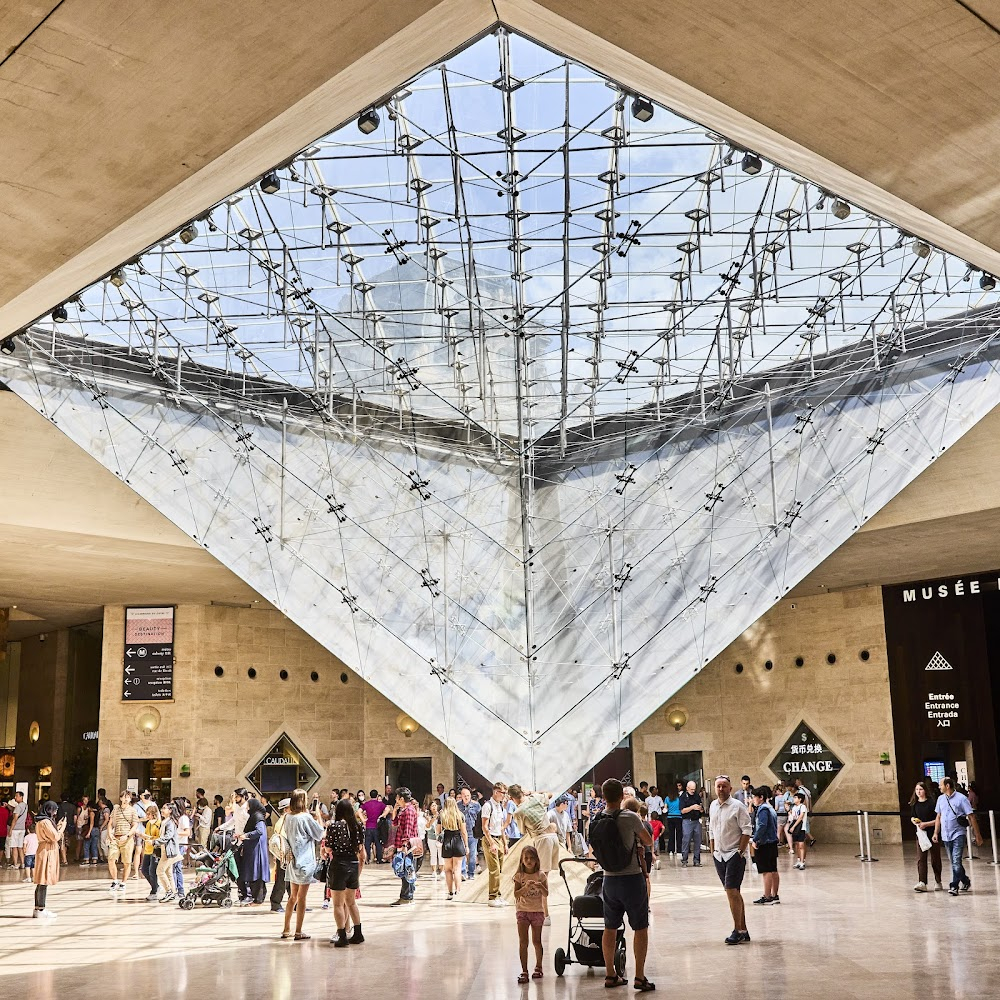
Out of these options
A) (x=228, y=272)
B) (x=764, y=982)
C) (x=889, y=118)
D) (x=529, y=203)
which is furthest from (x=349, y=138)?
(x=764, y=982)

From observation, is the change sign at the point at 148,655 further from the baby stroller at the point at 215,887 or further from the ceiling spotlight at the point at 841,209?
the ceiling spotlight at the point at 841,209

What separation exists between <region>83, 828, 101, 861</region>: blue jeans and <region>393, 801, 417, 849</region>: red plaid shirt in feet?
35.3

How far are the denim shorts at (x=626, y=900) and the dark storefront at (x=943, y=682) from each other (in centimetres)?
1549

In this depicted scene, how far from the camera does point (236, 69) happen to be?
4945mm

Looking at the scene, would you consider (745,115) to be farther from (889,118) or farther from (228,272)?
(228,272)

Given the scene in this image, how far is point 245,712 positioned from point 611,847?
17.2 metres

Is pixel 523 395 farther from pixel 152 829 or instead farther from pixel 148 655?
pixel 148 655

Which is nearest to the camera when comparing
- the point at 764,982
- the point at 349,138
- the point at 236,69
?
the point at 236,69

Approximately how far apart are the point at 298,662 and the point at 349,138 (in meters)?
13.7

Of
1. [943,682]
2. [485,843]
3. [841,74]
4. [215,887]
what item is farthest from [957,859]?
[943,682]

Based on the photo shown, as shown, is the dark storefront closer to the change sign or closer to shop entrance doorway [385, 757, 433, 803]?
shop entrance doorway [385, 757, 433, 803]

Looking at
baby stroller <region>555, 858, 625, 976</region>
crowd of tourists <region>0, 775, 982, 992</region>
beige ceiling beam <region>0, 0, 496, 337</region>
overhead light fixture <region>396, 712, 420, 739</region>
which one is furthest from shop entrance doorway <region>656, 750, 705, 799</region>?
beige ceiling beam <region>0, 0, 496, 337</region>

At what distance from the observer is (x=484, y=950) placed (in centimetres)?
835

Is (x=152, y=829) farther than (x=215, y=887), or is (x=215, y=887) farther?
(x=152, y=829)
